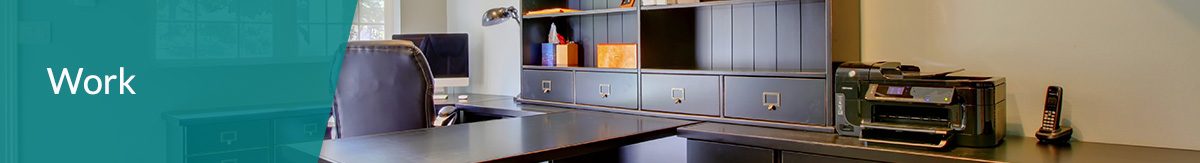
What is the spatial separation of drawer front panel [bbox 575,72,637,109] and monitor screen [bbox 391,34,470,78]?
0.96 meters

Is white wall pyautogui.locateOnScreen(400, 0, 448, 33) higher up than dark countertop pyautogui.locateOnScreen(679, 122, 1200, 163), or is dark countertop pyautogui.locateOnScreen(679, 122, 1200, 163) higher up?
white wall pyautogui.locateOnScreen(400, 0, 448, 33)

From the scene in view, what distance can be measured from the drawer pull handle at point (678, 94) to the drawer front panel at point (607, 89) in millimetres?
196

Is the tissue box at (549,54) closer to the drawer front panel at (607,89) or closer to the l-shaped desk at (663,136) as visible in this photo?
the drawer front panel at (607,89)

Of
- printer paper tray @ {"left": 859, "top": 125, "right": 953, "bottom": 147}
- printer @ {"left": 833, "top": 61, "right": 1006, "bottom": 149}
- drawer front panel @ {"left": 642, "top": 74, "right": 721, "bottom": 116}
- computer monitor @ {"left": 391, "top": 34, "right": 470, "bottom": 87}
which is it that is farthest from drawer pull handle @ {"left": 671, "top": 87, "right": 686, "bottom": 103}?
computer monitor @ {"left": 391, "top": 34, "right": 470, "bottom": 87}

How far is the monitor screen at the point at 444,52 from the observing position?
429 centimetres

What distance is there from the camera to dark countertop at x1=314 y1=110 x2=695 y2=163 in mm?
2160

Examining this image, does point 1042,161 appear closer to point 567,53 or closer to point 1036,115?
point 1036,115

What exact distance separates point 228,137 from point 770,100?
234cm

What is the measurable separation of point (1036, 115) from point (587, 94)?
162cm

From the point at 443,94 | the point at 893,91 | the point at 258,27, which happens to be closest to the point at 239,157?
the point at 258,27

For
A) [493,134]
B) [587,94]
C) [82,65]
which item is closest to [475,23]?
[587,94]

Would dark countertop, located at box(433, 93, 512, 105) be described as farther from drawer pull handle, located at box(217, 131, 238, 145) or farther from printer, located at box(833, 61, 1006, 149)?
printer, located at box(833, 61, 1006, 149)

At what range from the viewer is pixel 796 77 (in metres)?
2.85

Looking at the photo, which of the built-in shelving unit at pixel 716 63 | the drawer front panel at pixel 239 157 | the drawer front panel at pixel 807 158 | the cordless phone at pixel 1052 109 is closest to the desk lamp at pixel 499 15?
the built-in shelving unit at pixel 716 63
